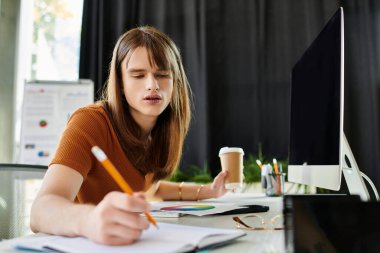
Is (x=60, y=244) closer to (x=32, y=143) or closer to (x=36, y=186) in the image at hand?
(x=36, y=186)

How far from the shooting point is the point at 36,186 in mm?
1442

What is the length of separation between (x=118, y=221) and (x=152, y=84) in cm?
76

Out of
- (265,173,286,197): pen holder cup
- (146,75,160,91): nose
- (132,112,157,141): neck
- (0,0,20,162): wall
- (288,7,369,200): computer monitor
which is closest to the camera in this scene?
(288,7,369,200): computer monitor

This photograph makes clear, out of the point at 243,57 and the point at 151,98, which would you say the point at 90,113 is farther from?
the point at 243,57

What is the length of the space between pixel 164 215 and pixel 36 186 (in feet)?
2.03

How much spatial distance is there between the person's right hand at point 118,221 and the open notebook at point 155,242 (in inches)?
0.5

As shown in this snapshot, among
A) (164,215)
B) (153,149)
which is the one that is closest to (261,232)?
(164,215)

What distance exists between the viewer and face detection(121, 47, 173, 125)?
1.34 meters

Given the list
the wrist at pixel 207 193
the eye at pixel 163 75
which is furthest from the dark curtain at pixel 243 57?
Answer: the eye at pixel 163 75

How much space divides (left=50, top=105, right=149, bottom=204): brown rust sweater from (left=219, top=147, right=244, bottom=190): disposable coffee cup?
0.32 m

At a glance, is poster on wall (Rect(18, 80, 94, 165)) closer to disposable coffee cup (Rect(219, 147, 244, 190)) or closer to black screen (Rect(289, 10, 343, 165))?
disposable coffee cup (Rect(219, 147, 244, 190))

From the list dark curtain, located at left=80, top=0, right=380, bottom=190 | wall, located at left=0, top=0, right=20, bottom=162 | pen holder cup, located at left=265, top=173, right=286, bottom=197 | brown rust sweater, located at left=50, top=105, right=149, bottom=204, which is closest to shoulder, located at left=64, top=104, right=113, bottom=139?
brown rust sweater, located at left=50, top=105, right=149, bottom=204

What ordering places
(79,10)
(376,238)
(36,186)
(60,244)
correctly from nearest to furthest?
(376,238) < (60,244) < (36,186) < (79,10)

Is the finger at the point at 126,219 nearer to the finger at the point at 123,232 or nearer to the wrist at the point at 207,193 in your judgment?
the finger at the point at 123,232
